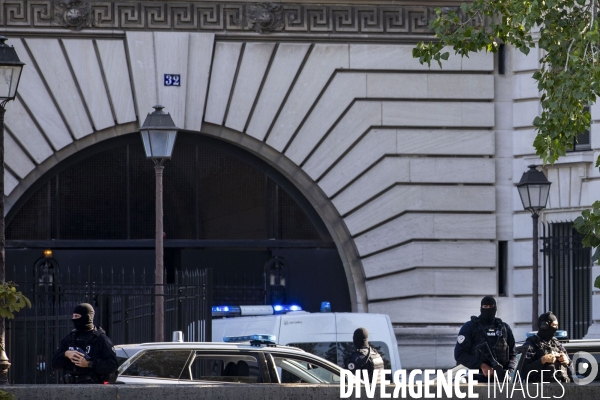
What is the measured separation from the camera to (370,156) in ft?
75.5

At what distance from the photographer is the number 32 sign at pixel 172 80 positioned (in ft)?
74.3

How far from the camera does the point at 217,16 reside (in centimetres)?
2289

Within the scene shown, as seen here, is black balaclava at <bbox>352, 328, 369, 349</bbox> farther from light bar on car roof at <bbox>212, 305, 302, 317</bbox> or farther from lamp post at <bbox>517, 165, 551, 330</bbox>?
lamp post at <bbox>517, 165, 551, 330</bbox>

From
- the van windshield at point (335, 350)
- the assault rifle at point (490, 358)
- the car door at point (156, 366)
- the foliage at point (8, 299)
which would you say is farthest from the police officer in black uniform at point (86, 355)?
the van windshield at point (335, 350)

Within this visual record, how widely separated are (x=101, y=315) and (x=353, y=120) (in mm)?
7954

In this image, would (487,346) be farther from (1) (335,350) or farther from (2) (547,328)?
(1) (335,350)

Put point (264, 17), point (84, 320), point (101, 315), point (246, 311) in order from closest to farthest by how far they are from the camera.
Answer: point (84, 320), point (101, 315), point (246, 311), point (264, 17)

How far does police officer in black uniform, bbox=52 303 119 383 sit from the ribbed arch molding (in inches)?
388

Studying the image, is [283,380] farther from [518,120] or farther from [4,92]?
[518,120]

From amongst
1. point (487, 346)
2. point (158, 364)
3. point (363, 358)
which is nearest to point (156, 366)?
point (158, 364)

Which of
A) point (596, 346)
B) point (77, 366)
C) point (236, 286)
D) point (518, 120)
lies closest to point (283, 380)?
point (77, 366)

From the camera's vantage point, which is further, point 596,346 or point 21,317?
point 21,317

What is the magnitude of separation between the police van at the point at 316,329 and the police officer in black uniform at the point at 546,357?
3.30 metres

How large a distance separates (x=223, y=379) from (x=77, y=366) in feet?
5.01
